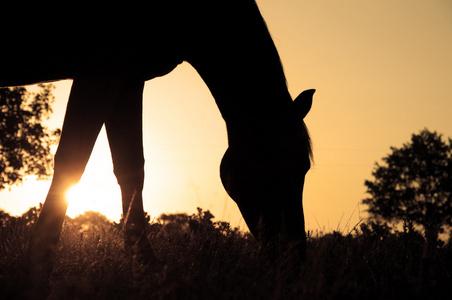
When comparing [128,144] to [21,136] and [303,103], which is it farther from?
[21,136]

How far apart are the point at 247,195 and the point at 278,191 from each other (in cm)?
31

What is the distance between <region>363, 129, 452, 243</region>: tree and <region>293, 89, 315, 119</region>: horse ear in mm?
35932

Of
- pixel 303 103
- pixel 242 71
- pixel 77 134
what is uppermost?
pixel 242 71

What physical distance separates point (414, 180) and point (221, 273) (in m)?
40.0

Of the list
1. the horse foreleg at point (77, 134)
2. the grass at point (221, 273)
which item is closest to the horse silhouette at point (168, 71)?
the horse foreleg at point (77, 134)

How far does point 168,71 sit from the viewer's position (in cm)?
392

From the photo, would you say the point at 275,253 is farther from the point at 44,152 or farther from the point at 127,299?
the point at 44,152

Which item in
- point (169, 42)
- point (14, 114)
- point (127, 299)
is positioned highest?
point (14, 114)

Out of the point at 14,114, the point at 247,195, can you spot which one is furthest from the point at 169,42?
the point at 14,114

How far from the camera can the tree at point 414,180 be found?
3656 centimetres

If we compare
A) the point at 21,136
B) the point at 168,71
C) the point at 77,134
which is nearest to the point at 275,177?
the point at 168,71

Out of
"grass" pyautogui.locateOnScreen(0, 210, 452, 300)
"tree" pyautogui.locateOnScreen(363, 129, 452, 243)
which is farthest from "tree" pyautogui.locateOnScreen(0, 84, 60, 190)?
"tree" pyautogui.locateOnScreen(363, 129, 452, 243)

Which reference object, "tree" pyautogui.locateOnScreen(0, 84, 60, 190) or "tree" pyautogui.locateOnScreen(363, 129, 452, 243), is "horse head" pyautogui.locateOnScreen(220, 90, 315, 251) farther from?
"tree" pyautogui.locateOnScreen(363, 129, 452, 243)

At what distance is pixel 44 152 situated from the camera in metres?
22.6
